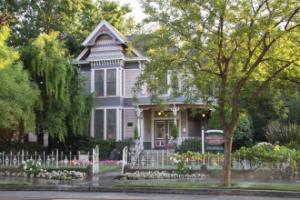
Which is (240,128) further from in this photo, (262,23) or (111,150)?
(262,23)

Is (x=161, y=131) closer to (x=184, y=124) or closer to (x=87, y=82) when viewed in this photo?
(x=184, y=124)

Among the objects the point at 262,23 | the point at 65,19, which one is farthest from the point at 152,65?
the point at 65,19

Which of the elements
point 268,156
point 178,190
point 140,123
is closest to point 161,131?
point 140,123

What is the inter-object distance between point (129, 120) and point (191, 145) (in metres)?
6.56

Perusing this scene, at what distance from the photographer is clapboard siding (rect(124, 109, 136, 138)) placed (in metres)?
33.8

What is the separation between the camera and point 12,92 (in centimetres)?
2147

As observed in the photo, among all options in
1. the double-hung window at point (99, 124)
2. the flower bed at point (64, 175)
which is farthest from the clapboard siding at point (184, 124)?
the flower bed at point (64, 175)

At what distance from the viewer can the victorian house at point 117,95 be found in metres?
33.2

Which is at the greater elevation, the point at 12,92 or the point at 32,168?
the point at 12,92

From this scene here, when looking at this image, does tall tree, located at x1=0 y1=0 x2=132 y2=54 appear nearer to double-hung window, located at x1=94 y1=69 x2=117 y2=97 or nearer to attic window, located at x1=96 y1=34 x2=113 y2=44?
attic window, located at x1=96 y1=34 x2=113 y2=44

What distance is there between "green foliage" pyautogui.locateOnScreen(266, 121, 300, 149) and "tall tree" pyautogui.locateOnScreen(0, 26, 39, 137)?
543 inches

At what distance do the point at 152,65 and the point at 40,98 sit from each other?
41.9 ft

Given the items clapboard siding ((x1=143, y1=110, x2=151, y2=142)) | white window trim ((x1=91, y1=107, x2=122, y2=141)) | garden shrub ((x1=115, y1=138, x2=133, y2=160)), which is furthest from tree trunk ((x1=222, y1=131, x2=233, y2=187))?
clapboard siding ((x1=143, y1=110, x2=151, y2=142))

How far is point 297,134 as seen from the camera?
987 inches
